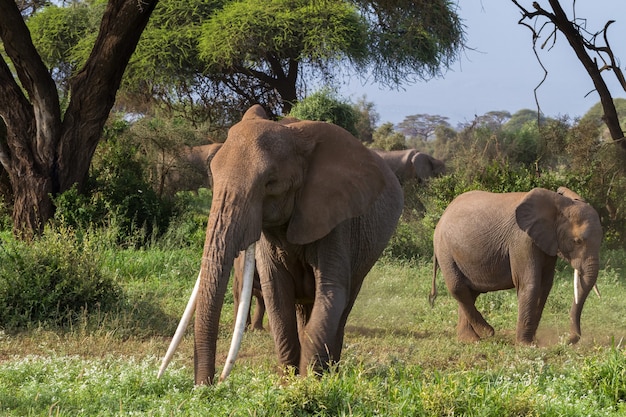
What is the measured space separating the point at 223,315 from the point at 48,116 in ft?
15.8

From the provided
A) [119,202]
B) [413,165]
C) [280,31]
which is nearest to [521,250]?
[119,202]

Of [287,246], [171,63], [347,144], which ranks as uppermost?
[171,63]

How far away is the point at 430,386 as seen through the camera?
14.6ft

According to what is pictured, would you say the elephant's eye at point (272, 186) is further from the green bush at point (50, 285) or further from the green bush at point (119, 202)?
the green bush at point (119, 202)

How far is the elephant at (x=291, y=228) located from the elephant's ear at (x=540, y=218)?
3180 mm

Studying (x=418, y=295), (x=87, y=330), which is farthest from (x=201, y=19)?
(x=87, y=330)

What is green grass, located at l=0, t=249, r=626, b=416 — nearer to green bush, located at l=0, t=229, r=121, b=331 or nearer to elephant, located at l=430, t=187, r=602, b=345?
green bush, located at l=0, t=229, r=121, b=331

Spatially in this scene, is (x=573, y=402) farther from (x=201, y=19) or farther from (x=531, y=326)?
(x=201, y=19)

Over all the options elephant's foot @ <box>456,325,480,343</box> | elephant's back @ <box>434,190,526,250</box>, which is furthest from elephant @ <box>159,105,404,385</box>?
elephant's back @ <box>434,190,526,250</box>

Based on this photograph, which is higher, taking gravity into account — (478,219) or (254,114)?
(254,114)

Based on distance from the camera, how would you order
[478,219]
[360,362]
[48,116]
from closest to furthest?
[360,362] → [478,219] → [48,116]

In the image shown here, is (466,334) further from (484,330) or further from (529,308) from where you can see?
(529,308)

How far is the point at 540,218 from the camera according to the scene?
8.67m

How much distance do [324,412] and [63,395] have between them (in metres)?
1.63
